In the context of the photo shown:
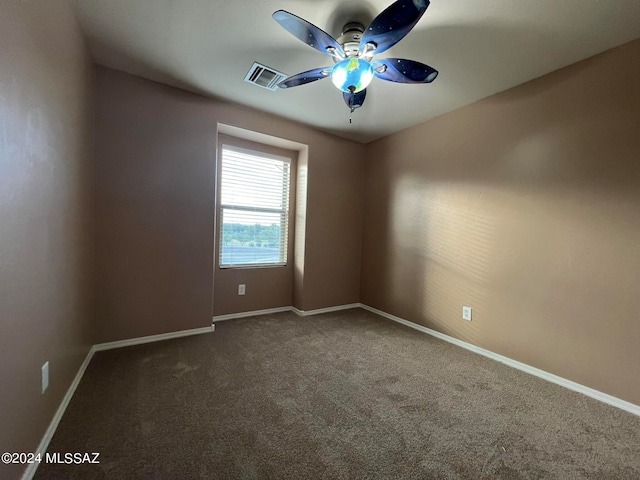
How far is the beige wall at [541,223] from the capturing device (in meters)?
1.81

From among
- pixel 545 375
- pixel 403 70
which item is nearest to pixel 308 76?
pixel 403 70

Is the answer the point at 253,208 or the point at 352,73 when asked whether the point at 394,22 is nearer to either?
the point at 352,73

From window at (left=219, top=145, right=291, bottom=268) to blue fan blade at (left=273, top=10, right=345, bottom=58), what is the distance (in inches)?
74.9

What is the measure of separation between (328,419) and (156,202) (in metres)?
2.36

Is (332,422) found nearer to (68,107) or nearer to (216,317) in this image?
(216,317)

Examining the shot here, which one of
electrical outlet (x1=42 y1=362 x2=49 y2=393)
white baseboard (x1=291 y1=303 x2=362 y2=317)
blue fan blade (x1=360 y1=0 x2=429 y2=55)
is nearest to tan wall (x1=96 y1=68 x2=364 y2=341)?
white baseboard (x1=291 y1=303 x2=362 y2=317)

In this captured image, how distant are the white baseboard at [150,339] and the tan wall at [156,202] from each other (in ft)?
0.15

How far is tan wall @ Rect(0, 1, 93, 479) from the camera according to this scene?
3.27 ft

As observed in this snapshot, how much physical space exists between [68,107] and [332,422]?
2500 millimetres

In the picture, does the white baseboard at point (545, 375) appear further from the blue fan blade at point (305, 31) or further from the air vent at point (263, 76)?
the air vent at point (263, 76)

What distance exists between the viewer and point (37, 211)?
1.25 metres

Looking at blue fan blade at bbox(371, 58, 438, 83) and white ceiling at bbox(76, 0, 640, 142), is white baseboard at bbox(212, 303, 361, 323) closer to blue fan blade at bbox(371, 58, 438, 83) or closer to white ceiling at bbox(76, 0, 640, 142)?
white ceiling at bbox(76, 0, 640, 142)

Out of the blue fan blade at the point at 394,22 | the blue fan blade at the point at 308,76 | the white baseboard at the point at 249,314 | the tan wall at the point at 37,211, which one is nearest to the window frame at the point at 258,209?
the white baseboard at the point at 249,314

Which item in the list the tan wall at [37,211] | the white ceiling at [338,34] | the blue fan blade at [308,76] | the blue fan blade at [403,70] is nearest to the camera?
the tan wall at [37,211]
